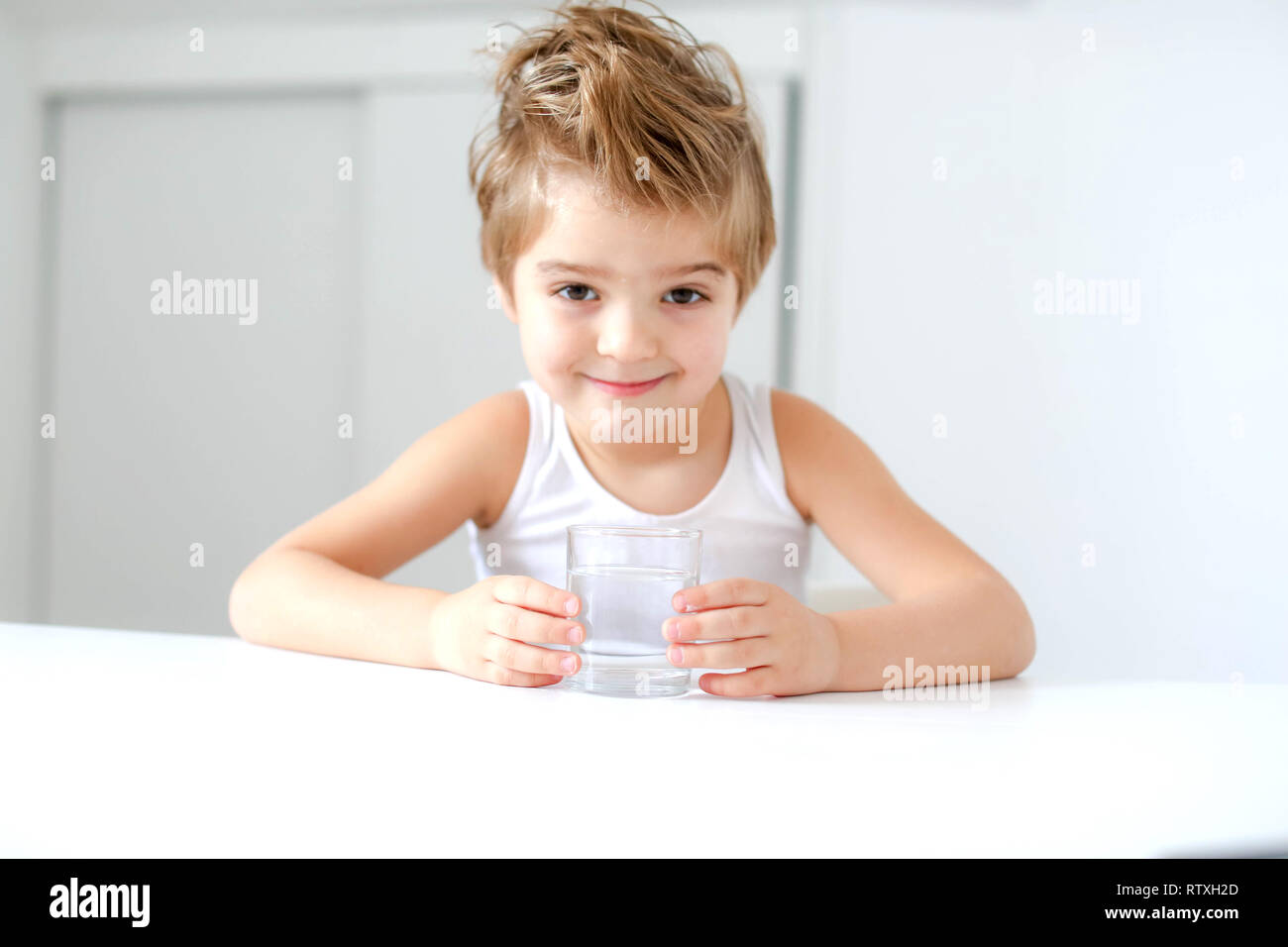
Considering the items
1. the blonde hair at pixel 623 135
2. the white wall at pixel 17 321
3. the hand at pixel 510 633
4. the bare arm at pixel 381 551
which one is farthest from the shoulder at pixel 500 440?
the white wall at pixel 17 321

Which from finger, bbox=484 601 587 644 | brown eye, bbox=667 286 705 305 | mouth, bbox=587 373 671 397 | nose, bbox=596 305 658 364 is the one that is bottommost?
finger, bbox=484 601 587 644

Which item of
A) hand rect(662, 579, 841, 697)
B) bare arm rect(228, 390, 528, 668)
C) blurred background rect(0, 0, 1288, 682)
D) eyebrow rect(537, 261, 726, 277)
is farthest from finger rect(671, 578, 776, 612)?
blurred background rect(0, 0, 1288, 682)

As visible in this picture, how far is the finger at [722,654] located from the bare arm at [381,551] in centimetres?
20

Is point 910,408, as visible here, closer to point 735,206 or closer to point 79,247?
point 735,206

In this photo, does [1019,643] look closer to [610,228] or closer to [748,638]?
[748,638]

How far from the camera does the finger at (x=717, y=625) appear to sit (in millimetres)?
715

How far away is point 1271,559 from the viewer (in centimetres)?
276

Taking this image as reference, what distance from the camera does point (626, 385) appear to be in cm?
107

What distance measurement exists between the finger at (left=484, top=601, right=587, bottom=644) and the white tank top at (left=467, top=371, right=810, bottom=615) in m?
0.44

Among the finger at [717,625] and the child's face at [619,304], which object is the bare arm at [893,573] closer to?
the finger at [717,625]

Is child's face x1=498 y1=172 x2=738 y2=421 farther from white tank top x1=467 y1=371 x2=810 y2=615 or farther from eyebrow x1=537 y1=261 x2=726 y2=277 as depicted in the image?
white tank top x1=467 y1=371 x2=810 y2=615

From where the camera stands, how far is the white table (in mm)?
458

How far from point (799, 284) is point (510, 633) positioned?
237 centimetres
